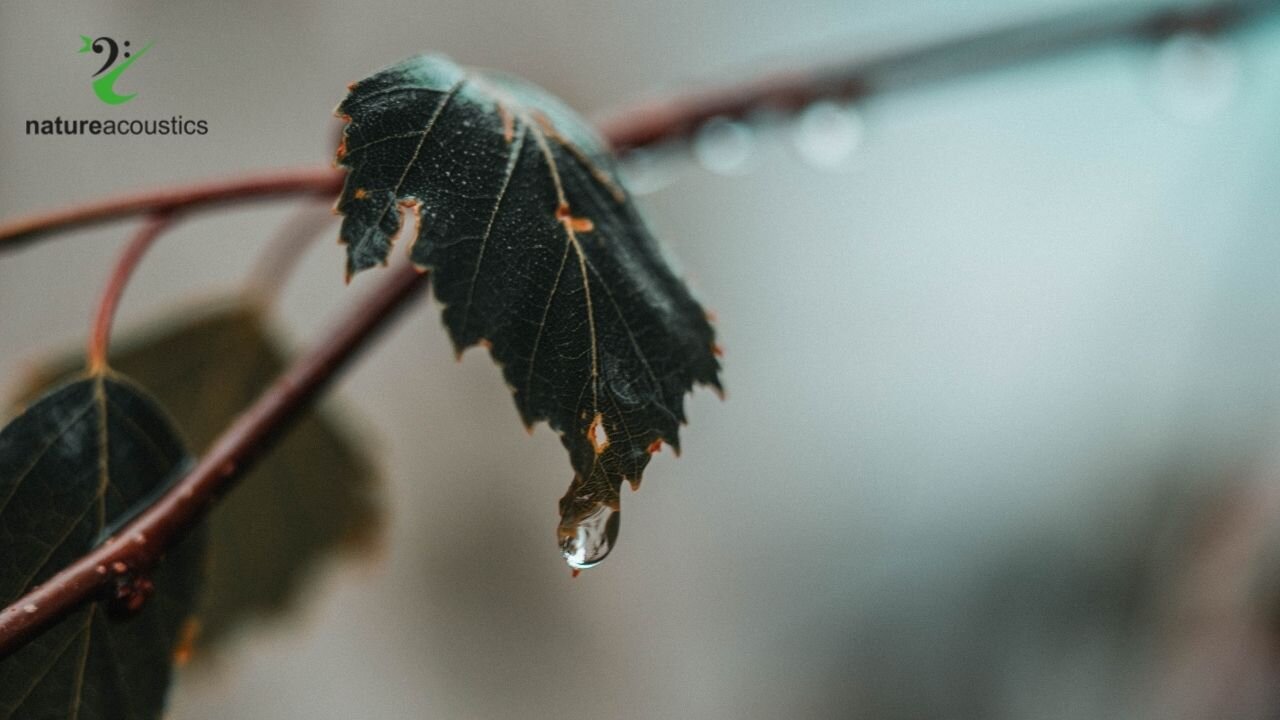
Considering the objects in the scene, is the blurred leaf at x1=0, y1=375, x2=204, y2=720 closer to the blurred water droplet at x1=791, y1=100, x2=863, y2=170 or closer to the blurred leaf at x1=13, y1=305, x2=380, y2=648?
the blurred leaf at x1=13, y1=305, x2=380, y2=648

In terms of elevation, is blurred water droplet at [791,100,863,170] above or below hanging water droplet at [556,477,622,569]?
above

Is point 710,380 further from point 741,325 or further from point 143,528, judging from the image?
point 741,325

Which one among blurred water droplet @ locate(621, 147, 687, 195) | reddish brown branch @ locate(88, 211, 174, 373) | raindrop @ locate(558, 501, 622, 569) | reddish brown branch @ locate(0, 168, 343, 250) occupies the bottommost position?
raindrop @ locate(558, 501, 622, 569)

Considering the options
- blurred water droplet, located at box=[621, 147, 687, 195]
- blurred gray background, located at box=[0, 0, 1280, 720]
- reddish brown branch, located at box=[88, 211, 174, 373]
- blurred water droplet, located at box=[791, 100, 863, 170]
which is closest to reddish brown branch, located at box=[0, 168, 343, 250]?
reddish brown branch, located at box=[88, 211, 174, 373]

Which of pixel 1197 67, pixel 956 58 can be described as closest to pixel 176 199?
pixel 956 58

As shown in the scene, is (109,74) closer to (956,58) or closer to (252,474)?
(252,474)

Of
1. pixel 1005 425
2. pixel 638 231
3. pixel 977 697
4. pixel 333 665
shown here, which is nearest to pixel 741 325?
pixel 1005 425

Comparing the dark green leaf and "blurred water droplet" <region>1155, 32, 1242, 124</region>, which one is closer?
the dark green leaf
